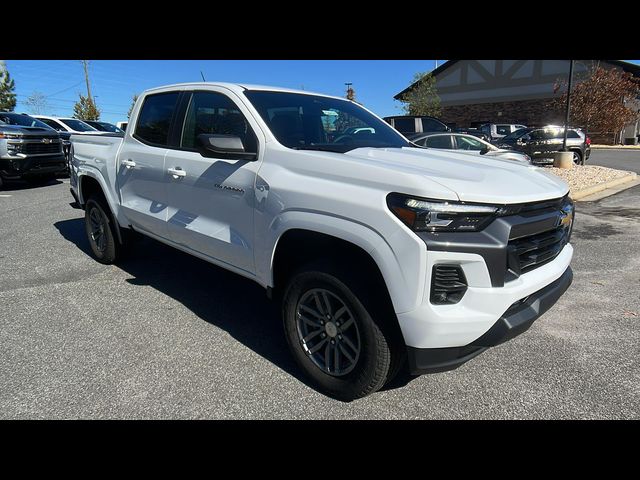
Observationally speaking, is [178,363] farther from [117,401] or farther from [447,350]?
[447,350]

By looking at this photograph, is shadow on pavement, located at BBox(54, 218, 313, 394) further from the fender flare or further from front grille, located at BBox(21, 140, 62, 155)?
front grille, located at BBox(21, 140, 62, 155)

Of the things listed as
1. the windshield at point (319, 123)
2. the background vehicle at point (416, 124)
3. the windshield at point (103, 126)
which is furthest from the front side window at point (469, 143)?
the windshield at point (103, 126)

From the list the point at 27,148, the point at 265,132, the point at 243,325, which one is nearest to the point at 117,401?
the point at 243,325

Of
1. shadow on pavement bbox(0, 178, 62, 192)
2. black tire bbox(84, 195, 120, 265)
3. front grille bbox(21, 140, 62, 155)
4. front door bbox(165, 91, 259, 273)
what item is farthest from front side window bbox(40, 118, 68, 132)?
front door bbox(165, 91, 259, 273)

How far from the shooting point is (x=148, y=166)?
3.91 metres

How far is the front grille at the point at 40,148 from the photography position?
10.8 metres

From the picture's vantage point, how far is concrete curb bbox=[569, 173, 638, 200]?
9.90m

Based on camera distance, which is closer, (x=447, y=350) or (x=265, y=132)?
(x=447, y=350)

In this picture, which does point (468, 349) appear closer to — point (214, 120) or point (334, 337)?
point (334, 337)

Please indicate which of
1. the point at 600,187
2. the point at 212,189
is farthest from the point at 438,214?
the point at 600,187

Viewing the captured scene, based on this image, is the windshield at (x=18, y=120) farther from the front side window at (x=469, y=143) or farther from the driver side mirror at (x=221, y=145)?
the driver side mirror at (x=221, y=145)

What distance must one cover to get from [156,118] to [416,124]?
10.8 meters
